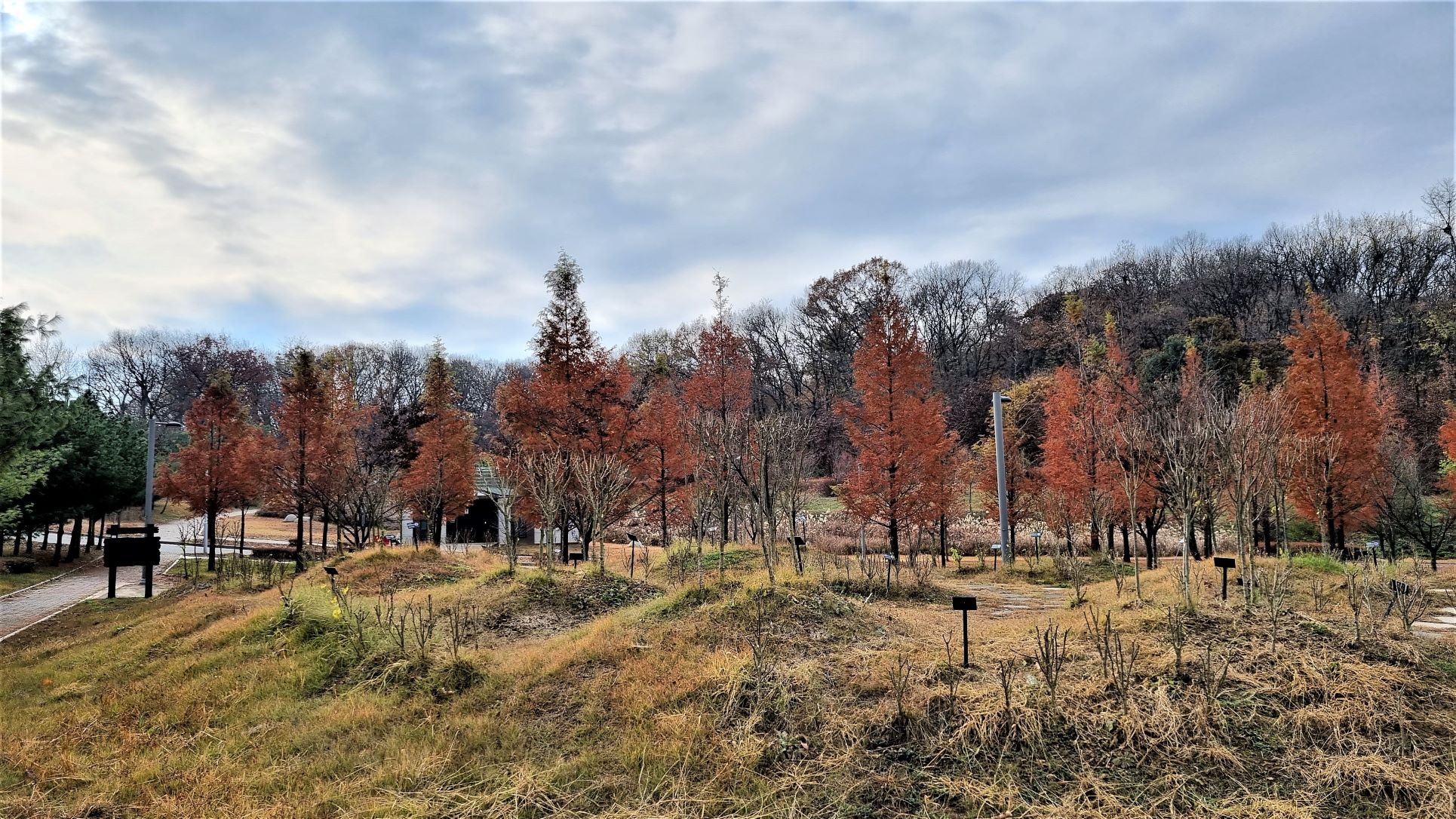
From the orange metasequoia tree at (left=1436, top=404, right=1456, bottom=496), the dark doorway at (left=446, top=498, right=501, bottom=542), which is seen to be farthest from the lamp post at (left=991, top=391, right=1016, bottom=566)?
the dark doorway at (left=446, top=498, right=501, bottom=542)

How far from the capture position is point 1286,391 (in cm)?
1766

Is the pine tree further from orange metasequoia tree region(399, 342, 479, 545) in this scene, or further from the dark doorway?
the dark doorway

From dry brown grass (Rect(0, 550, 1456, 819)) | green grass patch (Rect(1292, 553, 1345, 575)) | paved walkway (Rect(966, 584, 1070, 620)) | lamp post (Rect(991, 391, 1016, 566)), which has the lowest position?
paved walkway (Rect(966, 584, 1070, 620))

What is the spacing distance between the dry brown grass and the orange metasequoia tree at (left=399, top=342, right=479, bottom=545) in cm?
1469

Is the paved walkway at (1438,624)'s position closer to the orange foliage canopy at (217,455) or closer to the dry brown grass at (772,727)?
the dry brown grass at (772,727)

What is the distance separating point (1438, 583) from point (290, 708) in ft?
50.9

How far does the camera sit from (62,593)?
643 inches

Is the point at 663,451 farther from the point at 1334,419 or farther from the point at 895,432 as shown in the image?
the point at 1334,419

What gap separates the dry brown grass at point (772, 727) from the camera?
13.2 feet

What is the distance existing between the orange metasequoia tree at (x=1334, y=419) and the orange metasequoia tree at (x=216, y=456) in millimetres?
28728

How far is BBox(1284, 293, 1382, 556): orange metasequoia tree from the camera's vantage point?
16.8m

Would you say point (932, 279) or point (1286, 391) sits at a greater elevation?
point (932, 279)

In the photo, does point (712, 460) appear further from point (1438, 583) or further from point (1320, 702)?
point (1438, 583)

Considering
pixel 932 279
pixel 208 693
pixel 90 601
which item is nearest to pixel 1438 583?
pixel 208 693
